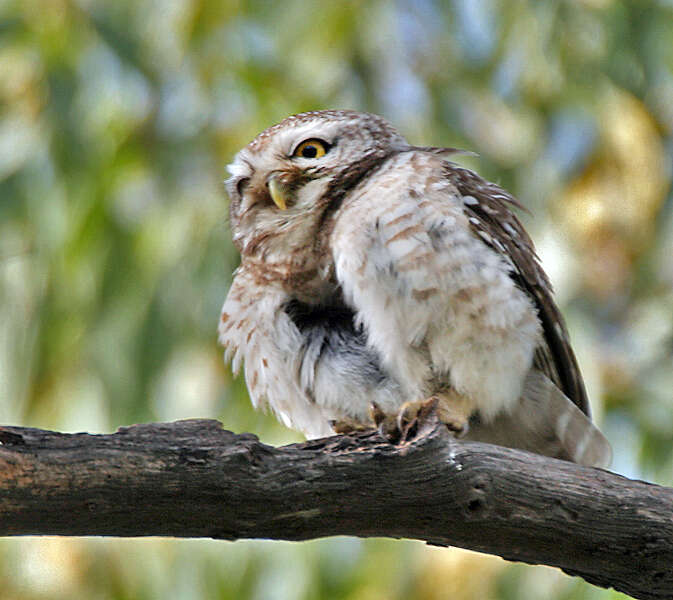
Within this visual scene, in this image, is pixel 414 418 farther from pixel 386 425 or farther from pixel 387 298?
pixel 387 298

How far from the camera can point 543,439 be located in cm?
315

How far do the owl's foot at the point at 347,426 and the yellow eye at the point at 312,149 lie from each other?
81 cm

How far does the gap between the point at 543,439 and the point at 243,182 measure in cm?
122

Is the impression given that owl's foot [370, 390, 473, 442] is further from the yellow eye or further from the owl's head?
the yellow eye

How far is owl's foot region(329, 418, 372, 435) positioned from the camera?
9.65ft

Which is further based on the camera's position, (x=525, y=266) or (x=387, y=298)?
(x=525, y=266)

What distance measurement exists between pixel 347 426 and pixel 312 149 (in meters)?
0.87

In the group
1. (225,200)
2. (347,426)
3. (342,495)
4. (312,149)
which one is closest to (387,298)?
(347,426)

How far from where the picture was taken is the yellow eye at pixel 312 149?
3.22m

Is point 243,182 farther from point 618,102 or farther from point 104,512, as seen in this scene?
point 618,102

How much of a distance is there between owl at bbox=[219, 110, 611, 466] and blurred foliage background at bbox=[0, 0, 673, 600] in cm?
95

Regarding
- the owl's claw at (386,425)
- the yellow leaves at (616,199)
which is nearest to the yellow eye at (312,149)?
the owl's claw at (386,425)

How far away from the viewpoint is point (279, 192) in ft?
10.4

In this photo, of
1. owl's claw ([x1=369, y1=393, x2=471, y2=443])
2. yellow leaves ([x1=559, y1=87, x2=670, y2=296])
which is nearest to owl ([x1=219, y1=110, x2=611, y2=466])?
owl's claw ([x1=369, y1=393, x2=471, y2=443])
